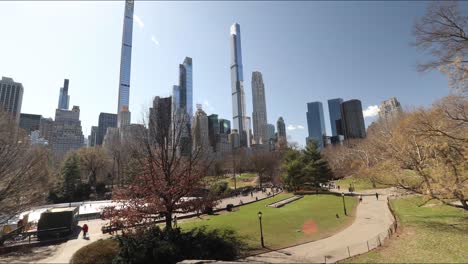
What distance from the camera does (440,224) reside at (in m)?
20.8

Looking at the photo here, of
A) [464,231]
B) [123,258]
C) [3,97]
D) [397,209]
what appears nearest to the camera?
[123,258]

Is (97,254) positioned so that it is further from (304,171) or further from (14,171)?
(304,171)

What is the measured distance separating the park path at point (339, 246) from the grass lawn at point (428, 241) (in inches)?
52.0

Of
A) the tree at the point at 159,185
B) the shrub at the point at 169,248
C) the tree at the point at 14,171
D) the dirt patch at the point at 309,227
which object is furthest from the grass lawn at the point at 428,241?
the tree at the point at 14,171

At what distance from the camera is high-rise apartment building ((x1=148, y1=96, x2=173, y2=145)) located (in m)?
18.7

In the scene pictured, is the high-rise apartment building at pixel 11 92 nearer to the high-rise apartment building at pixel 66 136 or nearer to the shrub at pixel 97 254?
the shrub at pixel 97 254

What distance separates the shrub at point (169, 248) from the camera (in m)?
13.2

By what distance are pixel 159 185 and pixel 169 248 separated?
4606 mm

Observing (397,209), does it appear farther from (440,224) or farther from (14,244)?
(14,244)

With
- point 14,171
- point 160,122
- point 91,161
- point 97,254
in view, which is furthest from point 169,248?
point 91,161

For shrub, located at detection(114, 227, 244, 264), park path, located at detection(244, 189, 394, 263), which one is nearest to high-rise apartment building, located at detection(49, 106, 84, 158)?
shrub, located at detection(114, 227, 244, 264)

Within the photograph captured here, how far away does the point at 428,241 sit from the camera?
16406 mm

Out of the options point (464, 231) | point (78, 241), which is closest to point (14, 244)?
point (78, 241)

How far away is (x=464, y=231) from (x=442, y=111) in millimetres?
11666
